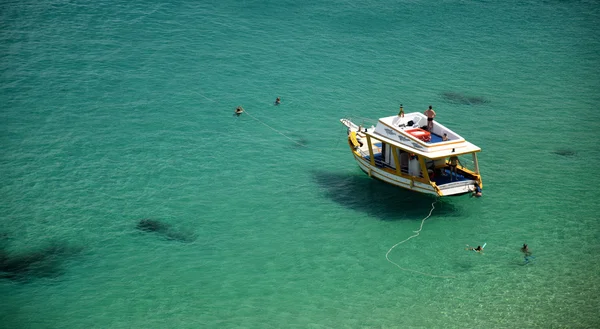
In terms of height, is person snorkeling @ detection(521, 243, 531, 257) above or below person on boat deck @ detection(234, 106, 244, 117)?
below

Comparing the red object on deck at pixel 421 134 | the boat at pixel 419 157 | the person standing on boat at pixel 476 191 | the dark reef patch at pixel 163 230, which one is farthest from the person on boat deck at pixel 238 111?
the person standing on boat at pixel 476 191

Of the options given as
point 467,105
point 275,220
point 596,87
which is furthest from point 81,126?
point 596,87

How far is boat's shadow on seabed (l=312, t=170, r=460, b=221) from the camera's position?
4050cm

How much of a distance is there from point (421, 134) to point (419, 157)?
5.11 ft

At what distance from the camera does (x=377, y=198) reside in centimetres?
4212

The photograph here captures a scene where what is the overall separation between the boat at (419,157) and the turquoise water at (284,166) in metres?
1.70

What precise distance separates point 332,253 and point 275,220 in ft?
15.4

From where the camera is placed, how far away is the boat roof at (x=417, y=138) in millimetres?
38384

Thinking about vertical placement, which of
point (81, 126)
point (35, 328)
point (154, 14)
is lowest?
point (35, 328)

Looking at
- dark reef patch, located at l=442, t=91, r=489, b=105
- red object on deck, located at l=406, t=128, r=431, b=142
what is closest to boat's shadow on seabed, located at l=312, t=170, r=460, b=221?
red object on deck, located at l=406, t=128, r=431, b=142

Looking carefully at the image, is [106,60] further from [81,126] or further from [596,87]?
[596,87]

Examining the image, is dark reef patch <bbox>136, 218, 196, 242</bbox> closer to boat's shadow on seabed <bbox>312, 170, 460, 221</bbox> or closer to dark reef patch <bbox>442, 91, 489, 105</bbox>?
boat's shadow on seabed <bbox>312, 170, 460, 221</bbox>

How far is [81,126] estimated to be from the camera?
50469 mm

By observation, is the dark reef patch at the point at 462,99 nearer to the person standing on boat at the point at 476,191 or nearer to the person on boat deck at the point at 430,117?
the person on boat deck at the point at 430,117
